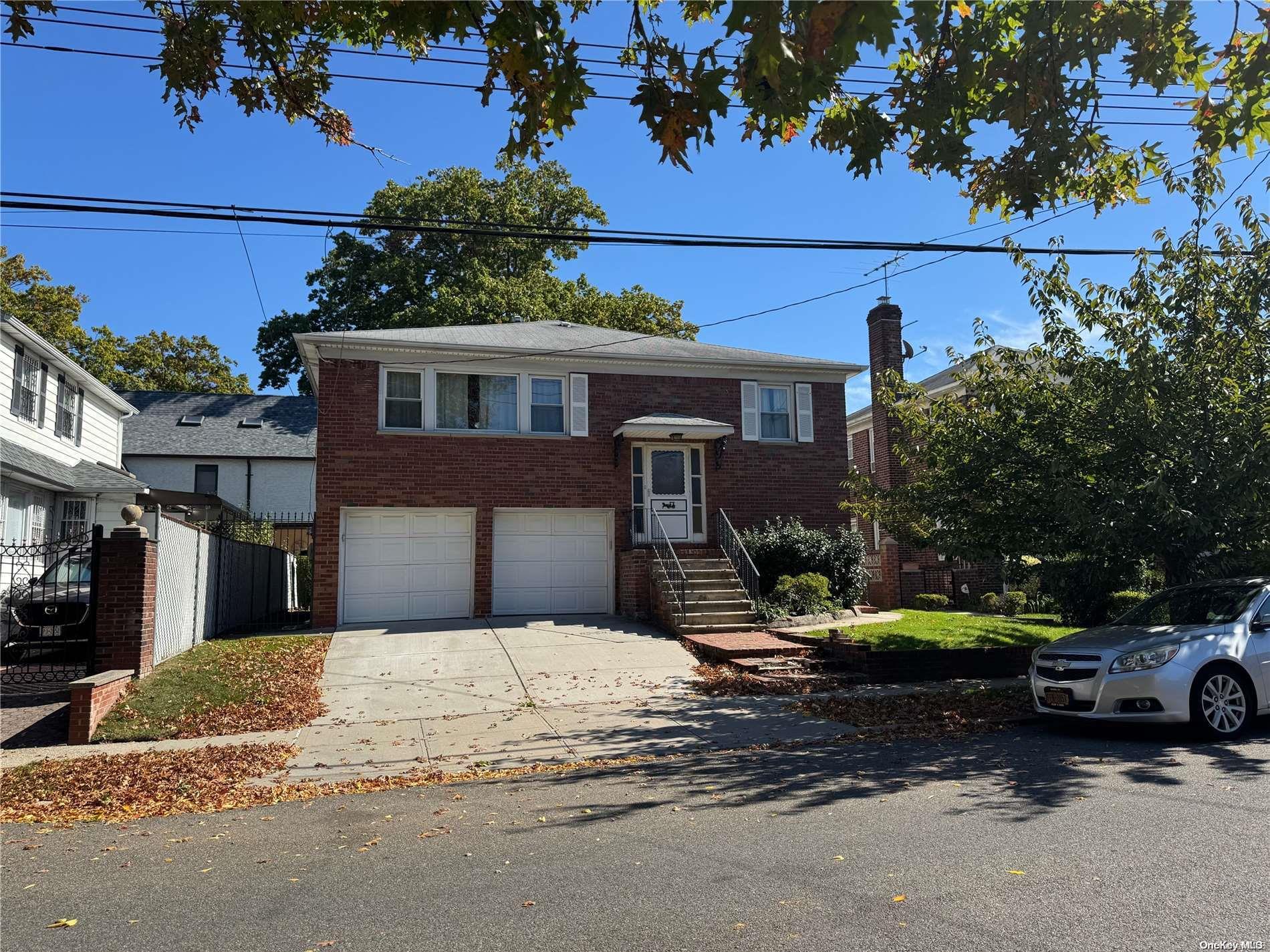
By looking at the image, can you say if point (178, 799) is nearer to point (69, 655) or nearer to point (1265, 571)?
point (69, 655)

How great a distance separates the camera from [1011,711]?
9.59m

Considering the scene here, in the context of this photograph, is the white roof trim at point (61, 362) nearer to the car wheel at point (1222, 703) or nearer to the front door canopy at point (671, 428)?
the front door canopy at point (671, 428)

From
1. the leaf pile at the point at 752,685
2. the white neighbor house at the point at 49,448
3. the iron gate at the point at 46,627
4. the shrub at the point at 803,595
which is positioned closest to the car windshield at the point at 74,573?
the iron gate at the point at 46,627

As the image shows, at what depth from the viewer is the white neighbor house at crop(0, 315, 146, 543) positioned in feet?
53.5

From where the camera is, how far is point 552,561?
18188mm

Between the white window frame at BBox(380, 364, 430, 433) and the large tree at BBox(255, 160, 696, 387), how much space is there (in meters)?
14.0

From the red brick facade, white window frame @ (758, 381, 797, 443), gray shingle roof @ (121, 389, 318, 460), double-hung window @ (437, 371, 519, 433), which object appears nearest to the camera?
the red brick facade

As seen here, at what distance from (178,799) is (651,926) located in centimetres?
457

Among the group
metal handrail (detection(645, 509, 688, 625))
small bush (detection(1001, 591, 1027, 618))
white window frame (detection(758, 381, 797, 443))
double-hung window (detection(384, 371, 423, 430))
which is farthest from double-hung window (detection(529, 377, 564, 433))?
small bush (detection(1001, 591, 1027, 618))

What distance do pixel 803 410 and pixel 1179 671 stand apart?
Result: 1242cm

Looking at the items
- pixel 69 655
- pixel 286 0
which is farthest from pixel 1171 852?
pixel 69 655

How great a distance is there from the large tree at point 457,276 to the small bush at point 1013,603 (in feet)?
59.5

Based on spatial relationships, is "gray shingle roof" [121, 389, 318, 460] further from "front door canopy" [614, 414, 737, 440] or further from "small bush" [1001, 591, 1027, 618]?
"small bush" [1001, 591, 1027, 618]

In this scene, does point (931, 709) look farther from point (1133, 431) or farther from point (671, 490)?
point (671, 490)
